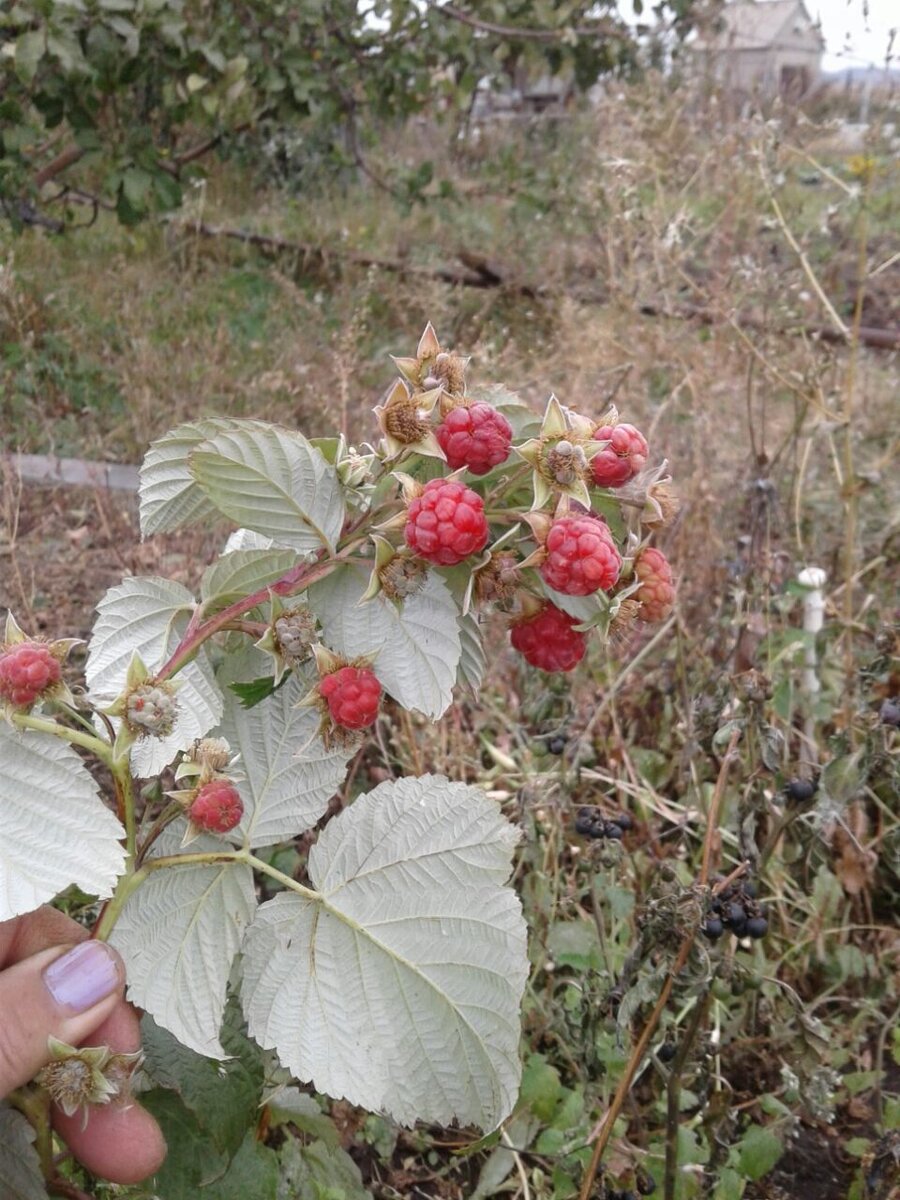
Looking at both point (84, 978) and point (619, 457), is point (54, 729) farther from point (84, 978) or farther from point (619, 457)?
point (619, 457)

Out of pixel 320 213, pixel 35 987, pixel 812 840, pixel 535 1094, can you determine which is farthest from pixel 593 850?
pixel 320 213

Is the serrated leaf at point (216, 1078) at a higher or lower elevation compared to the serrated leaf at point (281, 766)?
lower

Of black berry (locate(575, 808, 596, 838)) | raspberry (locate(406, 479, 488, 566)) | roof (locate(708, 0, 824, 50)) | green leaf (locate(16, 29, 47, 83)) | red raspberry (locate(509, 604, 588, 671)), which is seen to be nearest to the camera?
raspberry (locate(406, 479, 488, 566))

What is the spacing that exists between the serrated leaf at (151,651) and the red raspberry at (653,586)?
283 millimetres

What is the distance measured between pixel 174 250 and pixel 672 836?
334 centimetres

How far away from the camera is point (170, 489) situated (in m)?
0.69

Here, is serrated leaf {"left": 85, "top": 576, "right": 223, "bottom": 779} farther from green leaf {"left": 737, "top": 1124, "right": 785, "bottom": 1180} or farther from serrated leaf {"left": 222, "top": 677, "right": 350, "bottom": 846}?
green leaf {"left": 737, "top": 1124, "right": 785, "bottom": 1180}

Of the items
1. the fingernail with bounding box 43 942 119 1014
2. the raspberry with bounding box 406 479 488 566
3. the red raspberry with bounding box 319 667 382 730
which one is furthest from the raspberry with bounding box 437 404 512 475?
the fingernail with bounding box 43 942 119 1014

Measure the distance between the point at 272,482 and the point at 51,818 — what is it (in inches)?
9.1

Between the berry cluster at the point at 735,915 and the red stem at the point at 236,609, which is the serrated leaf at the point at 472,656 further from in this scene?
the berry cluster at the point at 735,915

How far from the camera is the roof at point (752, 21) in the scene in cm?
A: 486

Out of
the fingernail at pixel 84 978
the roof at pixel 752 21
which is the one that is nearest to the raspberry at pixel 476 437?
A: the fingernail at pixel 84 978

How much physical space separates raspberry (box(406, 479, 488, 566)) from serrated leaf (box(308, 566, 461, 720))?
64 mm

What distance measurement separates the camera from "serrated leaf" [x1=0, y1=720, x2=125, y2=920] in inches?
21.6
